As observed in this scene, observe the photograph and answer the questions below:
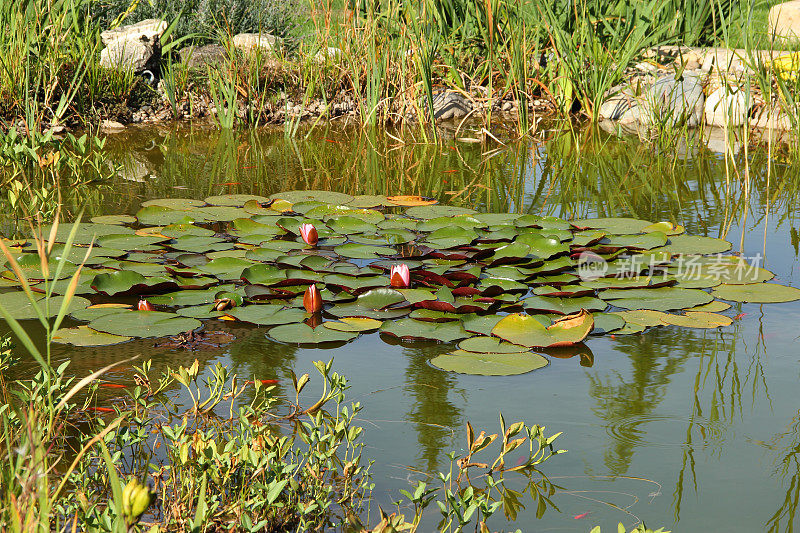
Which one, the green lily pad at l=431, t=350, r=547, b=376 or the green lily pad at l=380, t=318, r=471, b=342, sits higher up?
the green lily pad at l=380, t=318, r=471, b=342

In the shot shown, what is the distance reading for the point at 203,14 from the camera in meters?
8.46

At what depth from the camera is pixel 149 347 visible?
241cm

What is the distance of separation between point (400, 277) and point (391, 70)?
3652 mm

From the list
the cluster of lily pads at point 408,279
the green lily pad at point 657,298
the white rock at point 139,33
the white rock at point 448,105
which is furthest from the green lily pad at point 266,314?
the white rock at point 139,33

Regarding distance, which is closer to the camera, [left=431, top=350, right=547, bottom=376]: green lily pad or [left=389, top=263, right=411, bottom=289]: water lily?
[left=431, top=350, right=547, bottom=376]: green lily pad

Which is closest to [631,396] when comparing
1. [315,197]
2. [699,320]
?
[699,320]

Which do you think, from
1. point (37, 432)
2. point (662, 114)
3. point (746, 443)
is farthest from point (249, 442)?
point (662, 114)

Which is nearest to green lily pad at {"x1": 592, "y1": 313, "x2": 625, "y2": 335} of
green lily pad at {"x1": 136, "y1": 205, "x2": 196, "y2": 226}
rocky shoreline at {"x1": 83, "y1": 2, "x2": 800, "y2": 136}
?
green lily pad at {"x1": 136, "y1": 205, "x2": 196, "y2": 226}

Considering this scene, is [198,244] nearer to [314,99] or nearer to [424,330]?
[424,330]

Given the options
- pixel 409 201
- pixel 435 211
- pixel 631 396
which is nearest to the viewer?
pixel 631 396

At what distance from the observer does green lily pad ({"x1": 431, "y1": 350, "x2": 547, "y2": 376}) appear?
2.22m

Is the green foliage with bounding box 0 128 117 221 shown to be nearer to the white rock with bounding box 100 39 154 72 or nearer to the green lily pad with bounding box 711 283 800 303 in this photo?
the white rock with bounding box 100 39 154 72

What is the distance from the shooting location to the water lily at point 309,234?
10.6 feet

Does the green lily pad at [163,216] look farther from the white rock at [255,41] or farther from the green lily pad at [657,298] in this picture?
the white rock at [255,41]
